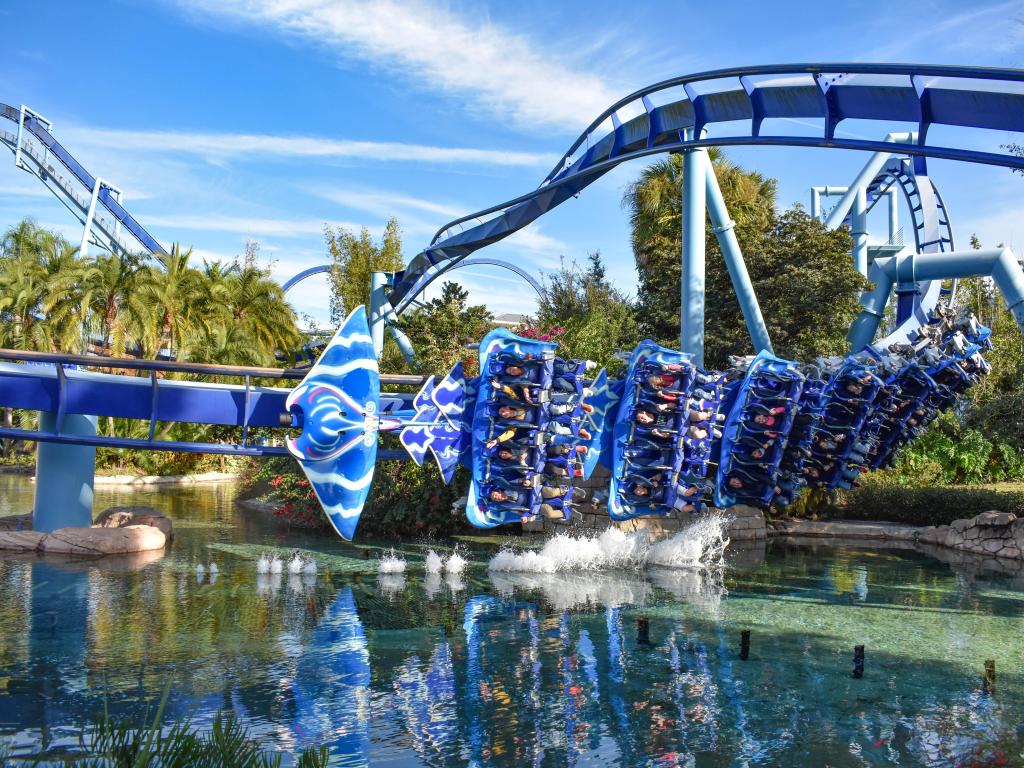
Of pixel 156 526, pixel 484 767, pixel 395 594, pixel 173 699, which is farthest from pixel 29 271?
pixel 484 767

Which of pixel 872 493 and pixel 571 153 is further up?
pixel 571 153

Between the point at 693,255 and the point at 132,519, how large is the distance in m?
→ 11.5

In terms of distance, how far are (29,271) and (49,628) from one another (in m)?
24.6

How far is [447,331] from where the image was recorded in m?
21.9

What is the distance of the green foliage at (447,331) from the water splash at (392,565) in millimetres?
5273

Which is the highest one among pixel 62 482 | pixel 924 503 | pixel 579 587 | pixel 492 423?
pixel 492 423

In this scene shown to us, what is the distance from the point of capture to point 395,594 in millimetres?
12367

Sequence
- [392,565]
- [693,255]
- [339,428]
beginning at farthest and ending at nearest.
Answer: [693,255] < [392,565] < [339,428]

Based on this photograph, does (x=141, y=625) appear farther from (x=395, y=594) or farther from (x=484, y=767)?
(x=484, y=767)

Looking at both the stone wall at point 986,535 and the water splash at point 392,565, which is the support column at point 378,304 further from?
the stone wall at point 986,535

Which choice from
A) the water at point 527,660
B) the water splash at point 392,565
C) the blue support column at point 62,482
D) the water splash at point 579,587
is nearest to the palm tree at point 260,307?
the blue support column at point 62,482

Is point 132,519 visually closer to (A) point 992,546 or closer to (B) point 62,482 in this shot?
(B) point 62,482

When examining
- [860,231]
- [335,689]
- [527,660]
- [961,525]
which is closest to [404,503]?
[527,660]

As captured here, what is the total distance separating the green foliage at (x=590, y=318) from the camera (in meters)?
22.7
